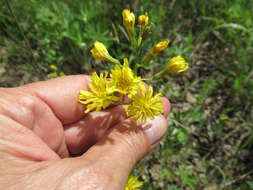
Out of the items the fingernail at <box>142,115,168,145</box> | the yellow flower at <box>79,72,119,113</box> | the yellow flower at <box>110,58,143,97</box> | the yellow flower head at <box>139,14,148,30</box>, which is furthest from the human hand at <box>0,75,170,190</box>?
the yellow flower head at <box>139,14,148,30</box>

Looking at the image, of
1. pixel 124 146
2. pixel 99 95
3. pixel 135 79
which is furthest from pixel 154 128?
pixel 99 95

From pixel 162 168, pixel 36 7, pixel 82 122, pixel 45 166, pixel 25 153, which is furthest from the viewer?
pixel 36 7

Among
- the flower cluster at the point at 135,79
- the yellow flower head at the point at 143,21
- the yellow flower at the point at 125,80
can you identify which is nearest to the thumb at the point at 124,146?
the flower cluster at the point at 135,79

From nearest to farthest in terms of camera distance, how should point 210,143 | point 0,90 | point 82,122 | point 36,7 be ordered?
1. point 0,90
2. point 82,122
3. point 210,143
4. point 36,7

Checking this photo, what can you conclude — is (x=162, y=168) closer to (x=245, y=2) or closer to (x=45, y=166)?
(x=45, y=166)

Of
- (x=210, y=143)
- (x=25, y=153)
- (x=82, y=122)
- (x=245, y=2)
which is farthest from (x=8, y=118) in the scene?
(x=245, y=2)

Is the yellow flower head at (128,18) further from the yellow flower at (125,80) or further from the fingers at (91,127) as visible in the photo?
the fingers at (91,127)

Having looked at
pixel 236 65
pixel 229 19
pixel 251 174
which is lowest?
pixel 251 174

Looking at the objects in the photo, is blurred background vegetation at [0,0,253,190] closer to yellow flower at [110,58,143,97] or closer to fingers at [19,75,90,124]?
fingers at [19,75,90,124]
